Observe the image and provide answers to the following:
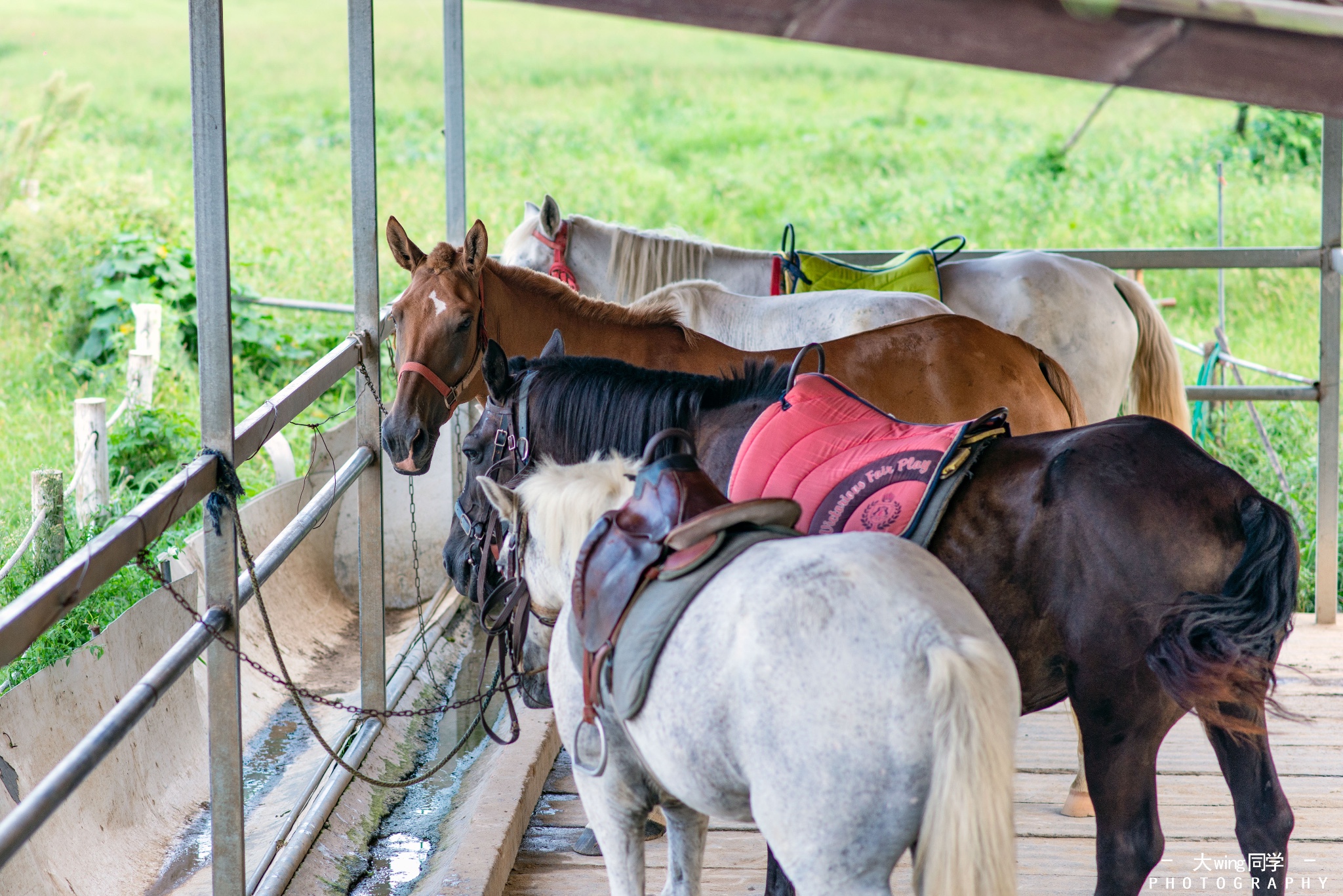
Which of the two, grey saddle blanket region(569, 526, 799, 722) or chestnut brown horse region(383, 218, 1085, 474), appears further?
chestnut brown horse region(383, 218, 1085, 474)

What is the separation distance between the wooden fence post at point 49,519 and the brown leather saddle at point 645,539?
252 cm

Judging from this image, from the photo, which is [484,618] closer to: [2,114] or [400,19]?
[2,114]

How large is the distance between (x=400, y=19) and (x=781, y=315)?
47.9 feet

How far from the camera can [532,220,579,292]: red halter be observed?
15.3 feet

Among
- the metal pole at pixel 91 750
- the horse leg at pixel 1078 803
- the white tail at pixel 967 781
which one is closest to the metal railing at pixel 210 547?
the metal pole at pixel 91 750

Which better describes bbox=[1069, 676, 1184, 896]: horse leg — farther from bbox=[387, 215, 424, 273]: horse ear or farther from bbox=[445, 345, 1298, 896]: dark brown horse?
bbox=[387, 215, 424, 273]: horse ear

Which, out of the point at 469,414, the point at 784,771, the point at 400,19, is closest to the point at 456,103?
the point at 469,414

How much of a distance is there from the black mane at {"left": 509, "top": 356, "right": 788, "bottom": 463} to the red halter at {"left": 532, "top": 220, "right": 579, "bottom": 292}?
7.21ft

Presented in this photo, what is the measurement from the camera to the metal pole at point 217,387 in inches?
78.6

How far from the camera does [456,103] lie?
178 inches

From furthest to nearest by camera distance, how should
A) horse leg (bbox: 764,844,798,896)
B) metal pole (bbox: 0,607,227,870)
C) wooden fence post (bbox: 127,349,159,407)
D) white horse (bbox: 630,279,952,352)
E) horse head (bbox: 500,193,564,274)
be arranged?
wooden fence post (bbox: 127,349,159,407), horse head (bbox: 500,193,564,274), white horse (bbox: 630,279,952,352), horse leg (bbox: 764,844,798,896), metal pole (bbox: 0,607,227,870)

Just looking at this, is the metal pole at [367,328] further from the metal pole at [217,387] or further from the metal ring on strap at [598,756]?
the metal ring on strap at [598,756]

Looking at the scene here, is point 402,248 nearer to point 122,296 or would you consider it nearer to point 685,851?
point 685,851

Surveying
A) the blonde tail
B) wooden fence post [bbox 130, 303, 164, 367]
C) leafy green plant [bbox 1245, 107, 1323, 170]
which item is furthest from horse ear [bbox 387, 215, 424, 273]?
leafy green plant [bbox 1245, 107, 1323, 170]
